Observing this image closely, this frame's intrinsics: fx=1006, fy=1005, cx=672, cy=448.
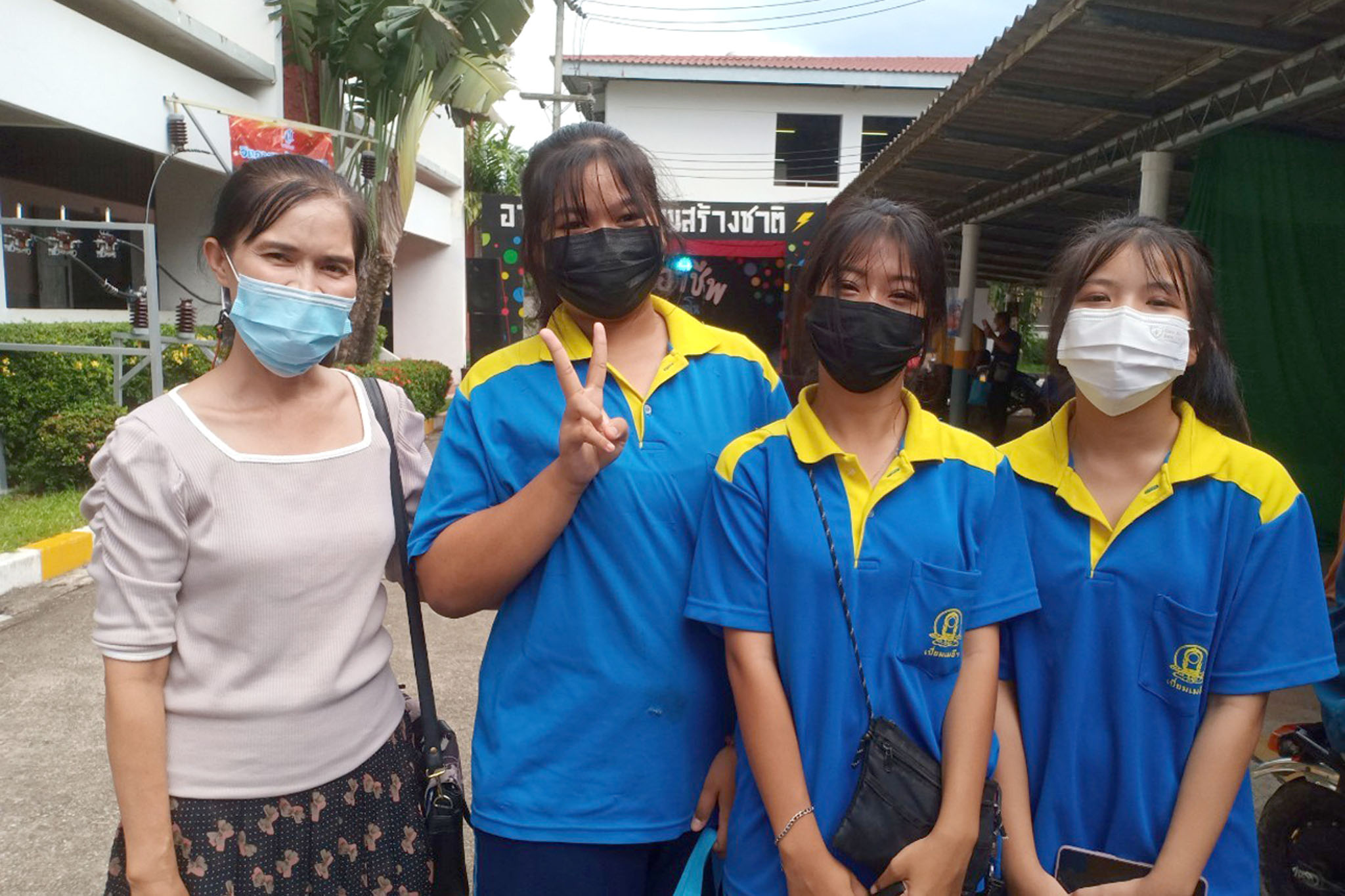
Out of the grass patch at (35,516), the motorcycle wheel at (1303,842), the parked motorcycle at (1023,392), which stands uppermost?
the parked motorcycle at (1023,392)

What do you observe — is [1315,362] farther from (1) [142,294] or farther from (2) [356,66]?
(2) [356,66]

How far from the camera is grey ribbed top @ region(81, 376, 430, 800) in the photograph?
1445mm

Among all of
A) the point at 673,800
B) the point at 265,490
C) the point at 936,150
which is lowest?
the point at 673,800

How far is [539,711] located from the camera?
157 cm

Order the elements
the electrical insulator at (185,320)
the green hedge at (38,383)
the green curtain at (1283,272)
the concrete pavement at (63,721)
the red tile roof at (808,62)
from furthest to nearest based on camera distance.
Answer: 1. the red tile roof at (808,62)
2. the electrical insulator at (185,320)
3. the green hedge at (38,383)
4. the green curtain at (1283,272)
5. the concrete pavement at (63,721)

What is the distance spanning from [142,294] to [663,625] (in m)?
8.15

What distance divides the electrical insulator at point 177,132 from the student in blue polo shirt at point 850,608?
923 centimetres

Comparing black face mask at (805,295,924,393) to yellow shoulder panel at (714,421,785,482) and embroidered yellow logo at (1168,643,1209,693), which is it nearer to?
yellow shoulder panel at (714,421,785,482)

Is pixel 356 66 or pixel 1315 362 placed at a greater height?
pixel 356 66

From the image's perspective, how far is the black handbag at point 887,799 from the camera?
4.74ft

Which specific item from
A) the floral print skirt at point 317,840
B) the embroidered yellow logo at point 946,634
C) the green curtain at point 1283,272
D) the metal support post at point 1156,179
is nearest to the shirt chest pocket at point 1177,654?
the embroidered yellow logo at point 946,634

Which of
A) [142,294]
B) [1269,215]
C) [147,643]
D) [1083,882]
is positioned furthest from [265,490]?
[142,294]

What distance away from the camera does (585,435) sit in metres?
1.43

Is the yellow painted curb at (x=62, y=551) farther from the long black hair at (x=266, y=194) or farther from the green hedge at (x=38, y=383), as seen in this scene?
the long black hair at (x=266, y=194)
